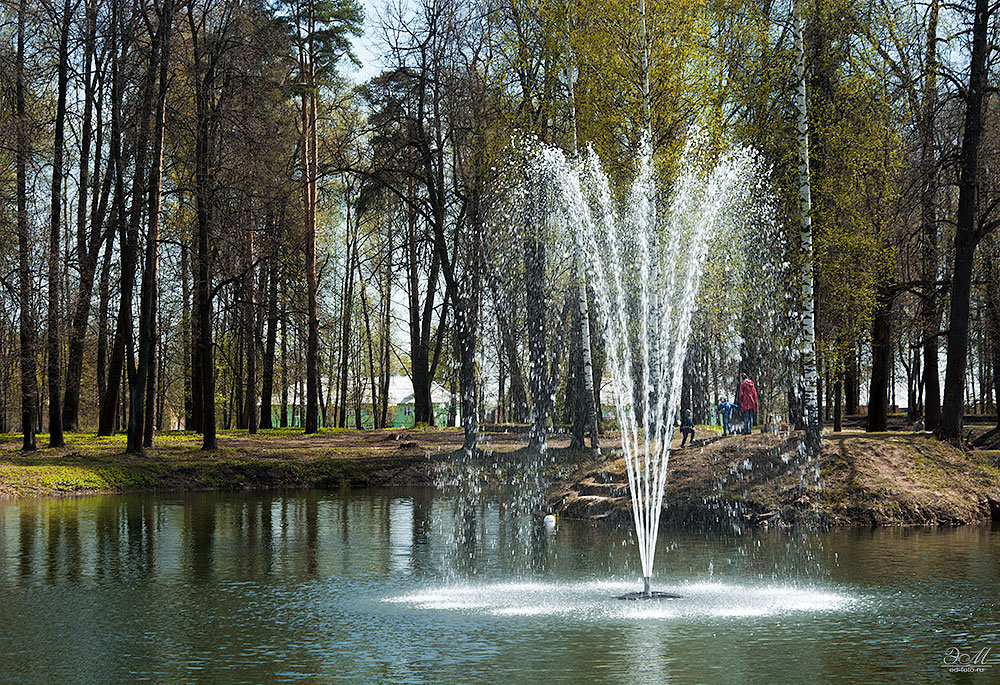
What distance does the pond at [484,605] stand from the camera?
6898mm

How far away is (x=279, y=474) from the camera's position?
23.7 meters

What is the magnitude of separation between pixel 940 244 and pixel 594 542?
2149 cm

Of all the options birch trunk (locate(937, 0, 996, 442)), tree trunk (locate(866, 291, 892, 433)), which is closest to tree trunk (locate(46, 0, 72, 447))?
birch trunk (locate(937, 0, 996, 442))

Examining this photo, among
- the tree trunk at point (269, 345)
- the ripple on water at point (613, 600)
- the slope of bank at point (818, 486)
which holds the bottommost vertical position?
the ripple on water at point (613, 600)

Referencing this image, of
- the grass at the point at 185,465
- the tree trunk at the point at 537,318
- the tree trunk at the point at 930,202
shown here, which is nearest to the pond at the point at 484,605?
the grass at the point at 185,465

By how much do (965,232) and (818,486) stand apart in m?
6.53

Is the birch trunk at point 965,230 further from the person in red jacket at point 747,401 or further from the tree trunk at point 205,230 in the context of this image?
the tree trunk at point 205,230

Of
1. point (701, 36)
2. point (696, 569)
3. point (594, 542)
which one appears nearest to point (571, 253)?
point (701, 36)

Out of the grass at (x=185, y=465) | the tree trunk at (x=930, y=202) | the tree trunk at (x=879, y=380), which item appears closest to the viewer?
the tree trunk at (x=930, y=202)

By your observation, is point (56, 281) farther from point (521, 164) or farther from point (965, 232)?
point (965, 232)

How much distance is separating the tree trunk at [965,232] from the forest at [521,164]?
0.15 ft

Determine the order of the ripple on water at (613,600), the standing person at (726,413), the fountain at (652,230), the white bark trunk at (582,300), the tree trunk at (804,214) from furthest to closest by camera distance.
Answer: the standing person at (726,413) → the white bark trunk at (582,300) → the fountain at (652,230) → the tree trunk at (804,214) → the ripple on water at (613,600)

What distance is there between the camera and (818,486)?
1511cm

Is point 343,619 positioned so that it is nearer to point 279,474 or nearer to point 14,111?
point 279,474
